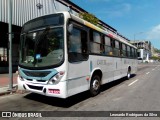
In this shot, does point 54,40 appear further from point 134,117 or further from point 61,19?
point 134,117

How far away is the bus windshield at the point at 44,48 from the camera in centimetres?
681

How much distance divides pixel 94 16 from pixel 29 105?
18.3 metres

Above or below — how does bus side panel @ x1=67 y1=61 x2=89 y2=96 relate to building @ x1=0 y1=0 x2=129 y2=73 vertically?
below

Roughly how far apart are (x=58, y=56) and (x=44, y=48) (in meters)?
0.64

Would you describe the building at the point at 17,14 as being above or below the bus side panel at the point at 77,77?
above

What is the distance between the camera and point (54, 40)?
274 inches

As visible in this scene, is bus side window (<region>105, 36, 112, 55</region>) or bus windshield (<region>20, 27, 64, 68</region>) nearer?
bus windshield (<region>20, 27, 64, 68</region>)

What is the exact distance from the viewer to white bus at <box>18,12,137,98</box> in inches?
264

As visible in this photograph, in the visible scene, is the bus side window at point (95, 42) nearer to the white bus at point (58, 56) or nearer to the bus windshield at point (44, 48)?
the white bus at point (58, 56)

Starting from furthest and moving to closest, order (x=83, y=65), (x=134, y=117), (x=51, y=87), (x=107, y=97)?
(x=107, y=97) < (x=83, y=65) < (x=51, y=87) < (x=134, y=117)

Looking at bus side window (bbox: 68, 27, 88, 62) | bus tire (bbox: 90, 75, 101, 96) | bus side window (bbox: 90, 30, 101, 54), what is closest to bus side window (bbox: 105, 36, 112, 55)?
bus side window (bbox: 90, 30, 101, 54)

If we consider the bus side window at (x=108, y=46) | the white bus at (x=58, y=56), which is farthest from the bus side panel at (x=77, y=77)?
the bus side window at (x=108, y=46)

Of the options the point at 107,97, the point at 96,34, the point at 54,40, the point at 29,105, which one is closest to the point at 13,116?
the point at 29,105

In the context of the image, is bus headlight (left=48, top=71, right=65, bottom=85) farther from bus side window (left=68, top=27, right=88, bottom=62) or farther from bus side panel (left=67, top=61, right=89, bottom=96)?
bus side window (left=68, top=27, right=88, bottom=62)
